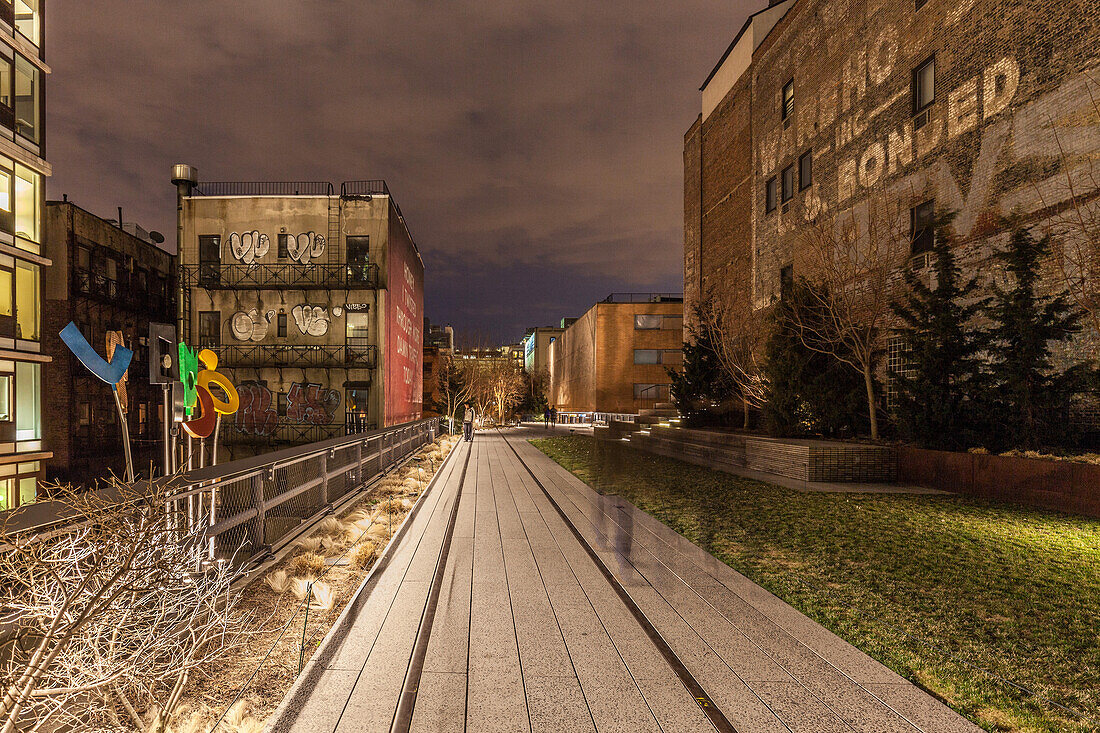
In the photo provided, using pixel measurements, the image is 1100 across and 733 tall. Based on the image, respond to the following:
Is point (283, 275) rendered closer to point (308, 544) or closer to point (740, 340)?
point (740, 340)

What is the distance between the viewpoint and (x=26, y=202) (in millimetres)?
17281

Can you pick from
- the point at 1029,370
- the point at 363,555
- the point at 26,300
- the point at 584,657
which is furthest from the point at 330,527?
the point at 26,300

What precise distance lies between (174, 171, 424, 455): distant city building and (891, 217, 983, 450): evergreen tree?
Answer: 2177 cm

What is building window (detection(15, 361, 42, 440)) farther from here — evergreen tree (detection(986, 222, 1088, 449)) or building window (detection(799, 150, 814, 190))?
building window (detection(799, 150, 814, 190))

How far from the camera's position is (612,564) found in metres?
5.72

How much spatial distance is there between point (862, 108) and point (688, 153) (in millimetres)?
15776

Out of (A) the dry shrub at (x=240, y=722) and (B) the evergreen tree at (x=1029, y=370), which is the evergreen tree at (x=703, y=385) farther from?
(A) the dry shrub at (x=240, y=722)

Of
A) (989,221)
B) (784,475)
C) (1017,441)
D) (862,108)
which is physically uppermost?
(862,108)

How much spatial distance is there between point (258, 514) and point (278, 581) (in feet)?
2.59

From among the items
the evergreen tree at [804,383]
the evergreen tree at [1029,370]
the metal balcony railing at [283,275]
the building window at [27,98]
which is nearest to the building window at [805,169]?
the evergreen tree at [804,383]

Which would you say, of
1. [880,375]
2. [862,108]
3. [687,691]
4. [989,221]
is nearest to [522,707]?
[687,691]

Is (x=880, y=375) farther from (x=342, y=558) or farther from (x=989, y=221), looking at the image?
(x=342, y=558)

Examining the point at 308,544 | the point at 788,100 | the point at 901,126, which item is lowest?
the point at 308,544

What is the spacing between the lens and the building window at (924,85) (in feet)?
48.3
